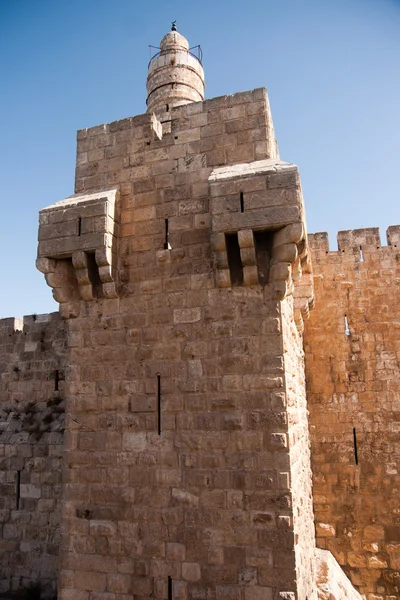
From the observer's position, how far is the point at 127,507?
4418mm

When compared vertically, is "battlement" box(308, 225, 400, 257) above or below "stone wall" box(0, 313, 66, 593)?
above

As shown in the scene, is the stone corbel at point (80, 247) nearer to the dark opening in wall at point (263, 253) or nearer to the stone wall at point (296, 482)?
the dark opening in wall at point (263, 253)

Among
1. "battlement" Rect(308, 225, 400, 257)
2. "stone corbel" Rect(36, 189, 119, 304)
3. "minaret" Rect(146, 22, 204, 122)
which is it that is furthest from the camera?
"minaret" Rect(146, 22, 204, 122)

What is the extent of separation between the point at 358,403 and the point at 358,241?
2857mm

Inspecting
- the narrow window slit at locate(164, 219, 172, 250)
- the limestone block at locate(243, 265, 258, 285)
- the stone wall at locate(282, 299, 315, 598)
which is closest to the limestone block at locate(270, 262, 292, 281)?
the limestone block at locate(243, 265, 258, 285)

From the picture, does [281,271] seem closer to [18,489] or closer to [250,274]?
[250,274]

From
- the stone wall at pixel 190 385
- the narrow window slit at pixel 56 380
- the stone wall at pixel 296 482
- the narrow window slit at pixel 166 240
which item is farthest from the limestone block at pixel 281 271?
the narrow window slit at pixel 56 380

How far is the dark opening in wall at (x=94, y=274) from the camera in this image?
191 inches

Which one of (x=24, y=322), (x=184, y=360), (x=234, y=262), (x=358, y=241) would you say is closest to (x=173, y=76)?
(x=358, y=241)

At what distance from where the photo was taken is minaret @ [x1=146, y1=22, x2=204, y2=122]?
1242cm

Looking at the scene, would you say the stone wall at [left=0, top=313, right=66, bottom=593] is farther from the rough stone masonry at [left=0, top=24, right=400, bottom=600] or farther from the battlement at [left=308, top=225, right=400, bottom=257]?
the battlement at [left=308, top=225, right=400, bottom=257]

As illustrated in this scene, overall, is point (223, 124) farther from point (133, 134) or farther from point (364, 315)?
point (364, 315)

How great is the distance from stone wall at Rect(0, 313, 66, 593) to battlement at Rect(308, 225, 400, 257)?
4.75m

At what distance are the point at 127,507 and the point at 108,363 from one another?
138cm
